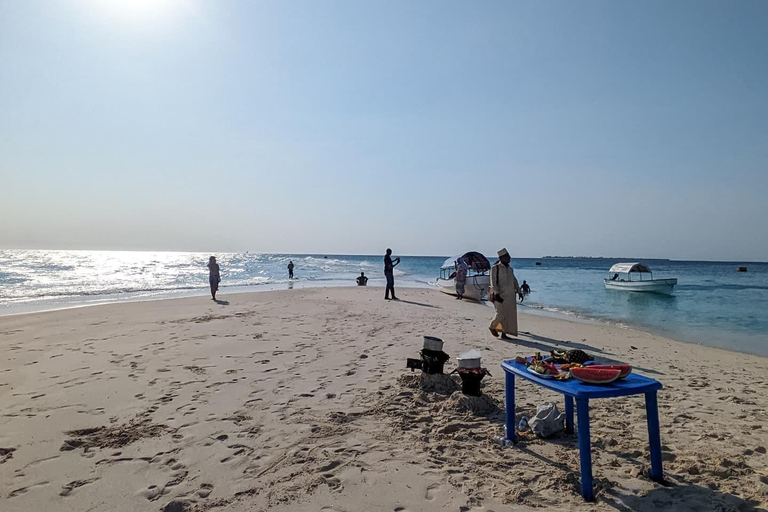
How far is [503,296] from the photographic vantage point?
9.78 m

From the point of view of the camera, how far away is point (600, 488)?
10.9 feet

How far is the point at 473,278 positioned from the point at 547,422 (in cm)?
1781

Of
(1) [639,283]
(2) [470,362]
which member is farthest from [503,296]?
(1) [639,283]

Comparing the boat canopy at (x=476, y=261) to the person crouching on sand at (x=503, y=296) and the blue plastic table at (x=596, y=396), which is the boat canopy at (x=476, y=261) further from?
the blue plastic table at (x=596, y=396)

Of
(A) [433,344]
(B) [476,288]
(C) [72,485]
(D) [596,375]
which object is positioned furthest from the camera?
(B) [476,288]

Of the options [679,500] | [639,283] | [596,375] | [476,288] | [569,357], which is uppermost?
[596,375]

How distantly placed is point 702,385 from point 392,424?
522 cm

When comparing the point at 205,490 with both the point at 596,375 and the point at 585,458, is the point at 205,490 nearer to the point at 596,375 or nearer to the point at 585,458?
the point at 585,458

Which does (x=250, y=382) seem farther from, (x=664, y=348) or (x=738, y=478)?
(x=664, y=348)

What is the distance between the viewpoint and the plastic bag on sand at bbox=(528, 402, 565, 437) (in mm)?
4250

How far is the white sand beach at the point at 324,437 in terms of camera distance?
10.6 ft

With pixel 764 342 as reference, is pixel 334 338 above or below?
above

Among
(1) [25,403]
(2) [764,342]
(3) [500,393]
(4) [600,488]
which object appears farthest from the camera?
(2) [764,342]

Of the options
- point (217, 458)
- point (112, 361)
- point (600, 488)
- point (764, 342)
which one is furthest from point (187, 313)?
point (764, 342)
